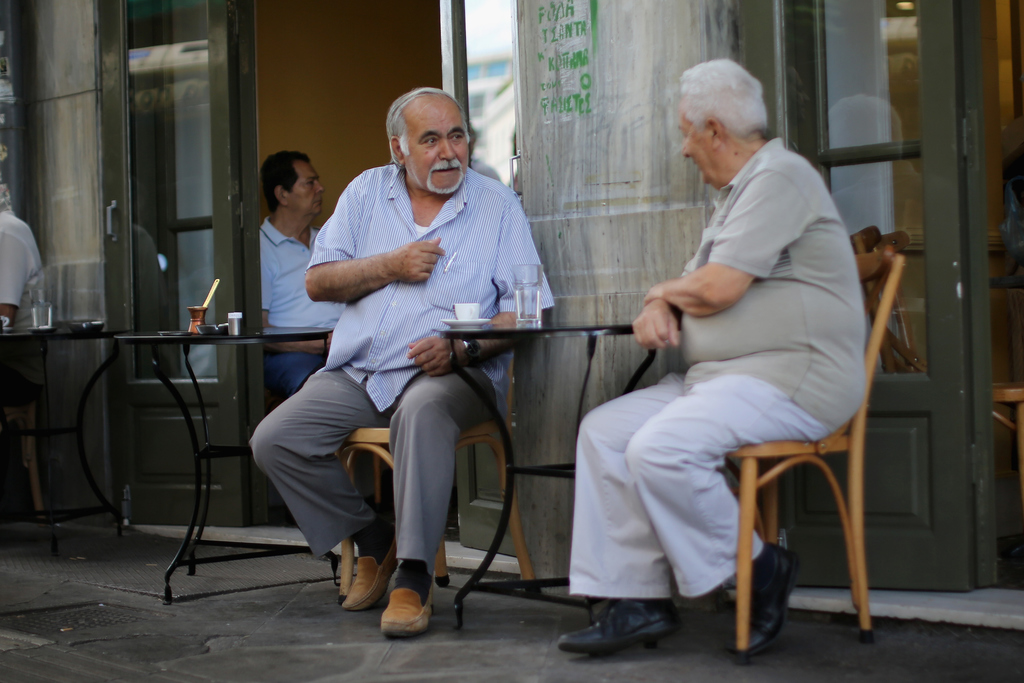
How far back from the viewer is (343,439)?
3057 mm

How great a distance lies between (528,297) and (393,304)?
1.55ft

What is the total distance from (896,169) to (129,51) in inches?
131

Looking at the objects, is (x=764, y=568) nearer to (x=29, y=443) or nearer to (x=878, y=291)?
(x=878, y=291)

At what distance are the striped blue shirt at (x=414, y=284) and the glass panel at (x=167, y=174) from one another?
157cm

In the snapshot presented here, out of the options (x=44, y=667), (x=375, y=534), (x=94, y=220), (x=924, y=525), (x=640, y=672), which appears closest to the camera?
(x=640, y=672)

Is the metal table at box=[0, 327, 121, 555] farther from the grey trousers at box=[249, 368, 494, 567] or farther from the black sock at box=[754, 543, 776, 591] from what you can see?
the black sock at box=[754, 543, 776, 591]

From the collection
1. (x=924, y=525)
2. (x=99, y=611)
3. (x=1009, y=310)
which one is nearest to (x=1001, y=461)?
(x=1009, y=310)

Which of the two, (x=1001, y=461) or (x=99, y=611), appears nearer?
(x=99, y=611)

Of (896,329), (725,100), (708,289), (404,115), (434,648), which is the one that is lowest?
(434,648)

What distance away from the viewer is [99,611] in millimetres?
3195

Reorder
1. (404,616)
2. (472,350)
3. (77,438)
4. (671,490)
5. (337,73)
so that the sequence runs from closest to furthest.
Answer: (671,490) < (404,616) < (472,350) < (77,438) < (337,73)

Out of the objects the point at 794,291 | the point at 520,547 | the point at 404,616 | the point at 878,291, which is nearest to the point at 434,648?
the point at 404,616

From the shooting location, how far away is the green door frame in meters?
2.86

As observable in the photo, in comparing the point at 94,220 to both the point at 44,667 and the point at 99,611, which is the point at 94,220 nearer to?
the point at 99,611
